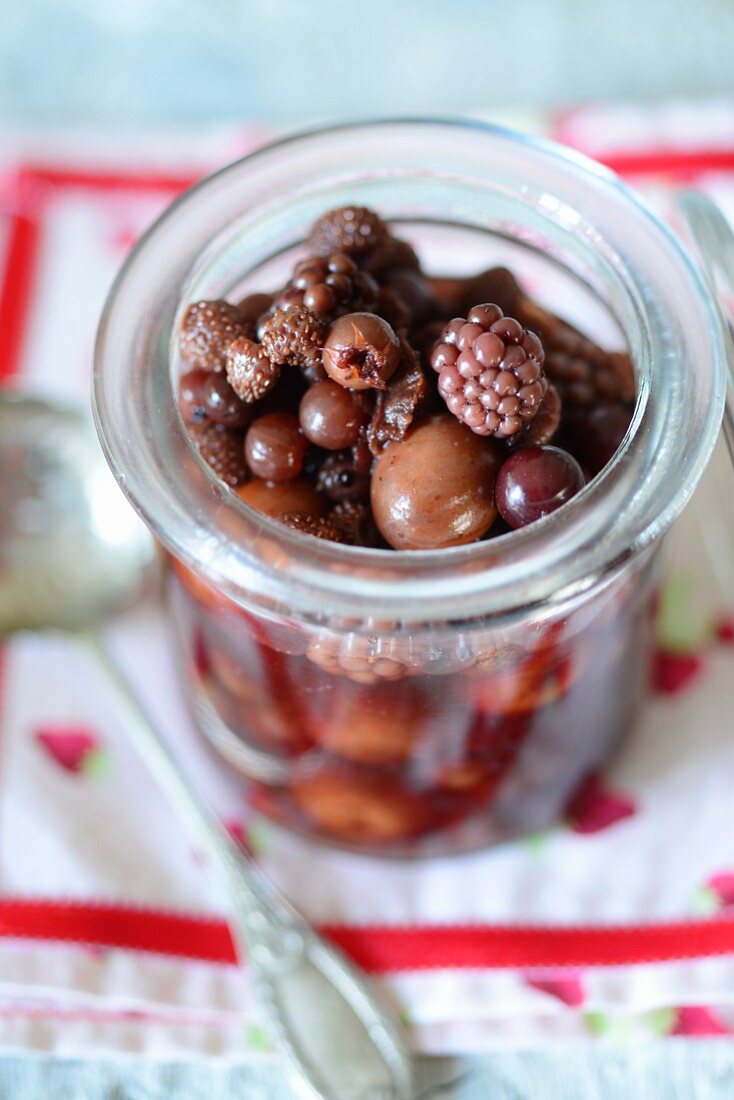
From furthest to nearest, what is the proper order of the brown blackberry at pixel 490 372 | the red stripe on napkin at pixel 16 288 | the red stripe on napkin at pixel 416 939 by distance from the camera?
the red stripe on napkin at pixel 16 288 → the red stripe on napkin at pixel 416 939 → the brown blackberry at pixel 490 372

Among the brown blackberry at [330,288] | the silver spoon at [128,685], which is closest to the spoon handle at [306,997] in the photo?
the silver spoon at [128,685]

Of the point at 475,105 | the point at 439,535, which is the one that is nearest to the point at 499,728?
the point at 439,535

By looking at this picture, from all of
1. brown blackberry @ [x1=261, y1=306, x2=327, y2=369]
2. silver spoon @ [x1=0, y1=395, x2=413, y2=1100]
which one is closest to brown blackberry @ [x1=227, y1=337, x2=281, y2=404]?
brown blackberry @ [x1=261, y1=306, x2=327, y2=369]

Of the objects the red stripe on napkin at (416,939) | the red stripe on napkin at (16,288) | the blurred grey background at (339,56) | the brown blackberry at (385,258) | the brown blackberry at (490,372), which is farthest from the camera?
the blurred grey background at (339,56)

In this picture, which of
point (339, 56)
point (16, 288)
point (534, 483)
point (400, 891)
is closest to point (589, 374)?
point (534, 483)

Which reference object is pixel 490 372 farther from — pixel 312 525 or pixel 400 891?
pixel 400 891

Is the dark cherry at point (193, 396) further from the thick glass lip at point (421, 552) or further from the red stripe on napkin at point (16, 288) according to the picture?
the red stripe on napkin at point (16, 288)

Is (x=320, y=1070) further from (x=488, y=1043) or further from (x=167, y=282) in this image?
(x=167, y=282)
